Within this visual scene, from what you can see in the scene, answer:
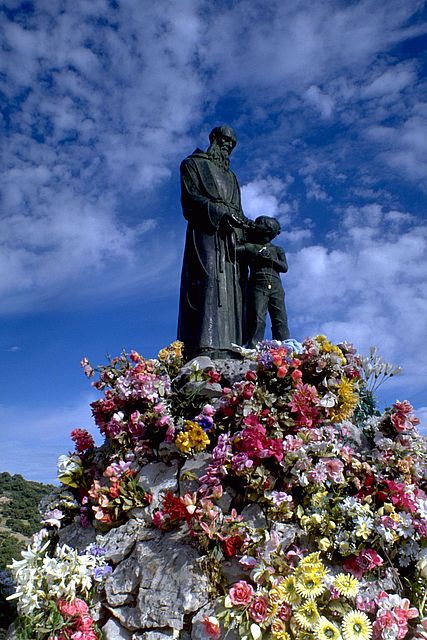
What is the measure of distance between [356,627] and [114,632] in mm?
1624

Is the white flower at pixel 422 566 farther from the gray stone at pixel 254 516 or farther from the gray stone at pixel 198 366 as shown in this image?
the gray stone at pixel 198 366

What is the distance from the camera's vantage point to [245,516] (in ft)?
13.4

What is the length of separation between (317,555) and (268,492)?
59cm

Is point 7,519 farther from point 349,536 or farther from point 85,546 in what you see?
point 349,536

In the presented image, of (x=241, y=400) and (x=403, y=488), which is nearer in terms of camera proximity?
(x=403, y=488)

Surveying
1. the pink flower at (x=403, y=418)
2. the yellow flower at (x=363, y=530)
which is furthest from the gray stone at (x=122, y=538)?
the pink flower at (x=403, y=418)

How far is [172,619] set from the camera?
3646mm

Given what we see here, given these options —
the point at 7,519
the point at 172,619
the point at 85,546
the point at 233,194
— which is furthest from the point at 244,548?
the point at 7,519

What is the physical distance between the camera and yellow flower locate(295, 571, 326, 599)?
3.46 meters

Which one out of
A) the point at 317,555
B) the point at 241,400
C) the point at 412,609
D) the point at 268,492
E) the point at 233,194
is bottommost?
the point at 412,609

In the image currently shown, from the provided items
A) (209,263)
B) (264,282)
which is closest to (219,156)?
(209,263)

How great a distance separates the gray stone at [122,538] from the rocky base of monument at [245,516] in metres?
0.01

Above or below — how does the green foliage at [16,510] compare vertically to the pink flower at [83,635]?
above

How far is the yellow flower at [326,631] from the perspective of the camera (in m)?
3.30
